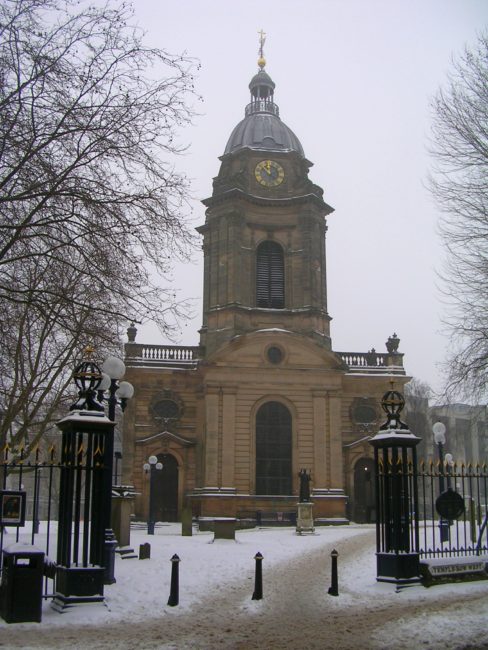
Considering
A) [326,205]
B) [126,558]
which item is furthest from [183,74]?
[326,205]

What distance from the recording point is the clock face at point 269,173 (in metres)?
47.5

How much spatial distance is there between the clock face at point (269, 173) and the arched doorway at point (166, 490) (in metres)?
16.7

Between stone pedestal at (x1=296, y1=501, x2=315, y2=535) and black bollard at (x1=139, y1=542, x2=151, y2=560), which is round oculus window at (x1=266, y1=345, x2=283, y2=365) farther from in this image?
black bollard at (x1=139, y1=542, x2=151, y2=560)

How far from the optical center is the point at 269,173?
4766 cm

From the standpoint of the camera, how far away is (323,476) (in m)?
41.7

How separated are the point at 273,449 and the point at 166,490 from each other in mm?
6077

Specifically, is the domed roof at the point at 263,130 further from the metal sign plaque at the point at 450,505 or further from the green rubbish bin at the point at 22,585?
the green rubbish bin at the point at 22,585

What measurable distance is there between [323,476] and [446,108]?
25.4 meters

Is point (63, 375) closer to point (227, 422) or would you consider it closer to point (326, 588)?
point (227, 422)

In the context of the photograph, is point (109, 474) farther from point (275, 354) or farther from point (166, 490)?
point (166, 490)

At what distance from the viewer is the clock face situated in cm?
4750

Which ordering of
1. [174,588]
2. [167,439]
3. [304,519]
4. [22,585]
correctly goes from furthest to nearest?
1. [167,439]
2. [304,519]
3. [174,588]
4. [22,585]

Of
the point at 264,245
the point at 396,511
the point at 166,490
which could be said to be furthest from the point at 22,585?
the point at 264,245

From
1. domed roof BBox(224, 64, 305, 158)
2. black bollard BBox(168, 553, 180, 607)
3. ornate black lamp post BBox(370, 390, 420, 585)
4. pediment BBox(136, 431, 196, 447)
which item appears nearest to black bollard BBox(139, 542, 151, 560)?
black bollard BBox(168, 553, 180, 607)
